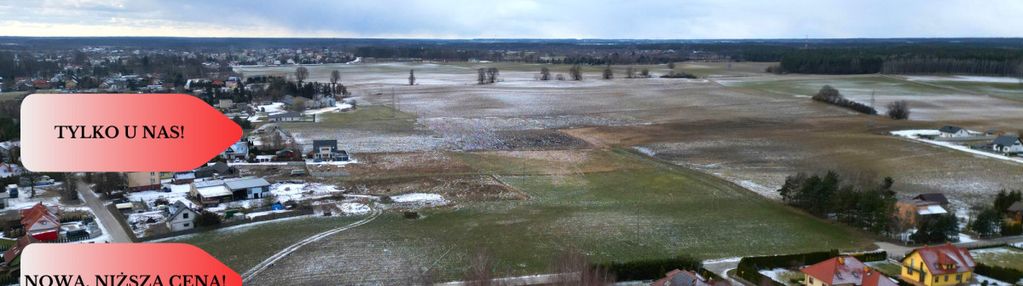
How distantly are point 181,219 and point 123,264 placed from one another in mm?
26638

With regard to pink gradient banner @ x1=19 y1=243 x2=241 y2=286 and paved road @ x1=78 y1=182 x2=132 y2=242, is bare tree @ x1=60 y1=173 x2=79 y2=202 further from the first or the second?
pink gradient banner @ x1=19 y1=243 x2=241 y2=286

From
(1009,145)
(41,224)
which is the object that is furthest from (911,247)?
(41,224)

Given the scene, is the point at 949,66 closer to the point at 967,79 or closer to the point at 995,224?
the point at 967,79

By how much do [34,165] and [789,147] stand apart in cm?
4829

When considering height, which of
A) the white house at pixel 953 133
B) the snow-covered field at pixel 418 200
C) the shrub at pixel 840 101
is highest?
the shrub at pixel 840 101

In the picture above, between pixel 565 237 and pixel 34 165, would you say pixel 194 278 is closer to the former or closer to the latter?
pixel 34 165

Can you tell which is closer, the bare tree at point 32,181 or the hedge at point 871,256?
the hedge at point 871,256

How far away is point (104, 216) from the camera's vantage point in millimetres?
28594

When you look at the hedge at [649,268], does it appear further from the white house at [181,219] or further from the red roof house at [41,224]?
the red roof house at [41,224]

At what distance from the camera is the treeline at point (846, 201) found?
26734 millimetres

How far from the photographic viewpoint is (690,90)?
3408 inches

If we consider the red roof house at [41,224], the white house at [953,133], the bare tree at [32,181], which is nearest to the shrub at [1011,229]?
the white house at [953,133]

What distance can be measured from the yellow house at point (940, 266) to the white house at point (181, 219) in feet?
81.2

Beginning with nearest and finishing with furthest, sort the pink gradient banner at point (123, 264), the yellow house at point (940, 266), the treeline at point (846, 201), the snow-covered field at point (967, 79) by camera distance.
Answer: the pink gradient banner at point (123, 264) → the yellow house at point (940, 266) → the treeline at point (846, 201) → the snow-covered field at point (967, 79)
